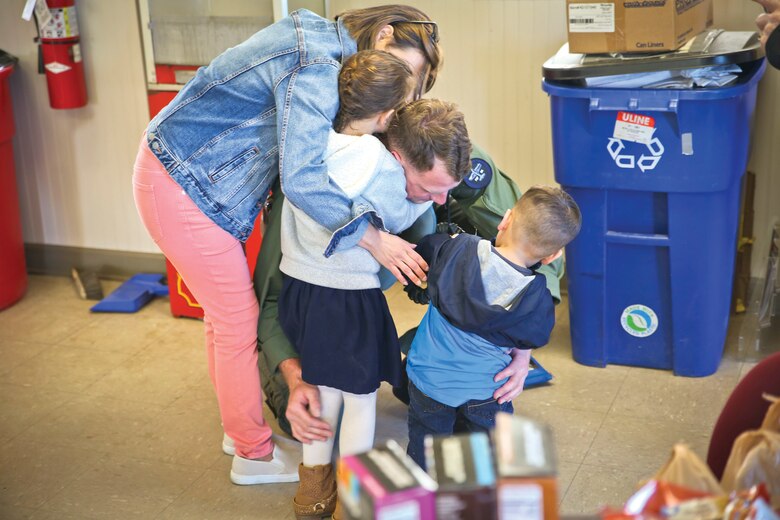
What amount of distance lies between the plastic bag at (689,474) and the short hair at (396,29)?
1.27m

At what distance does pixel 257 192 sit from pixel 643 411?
4.29 ft

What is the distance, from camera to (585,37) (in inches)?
111

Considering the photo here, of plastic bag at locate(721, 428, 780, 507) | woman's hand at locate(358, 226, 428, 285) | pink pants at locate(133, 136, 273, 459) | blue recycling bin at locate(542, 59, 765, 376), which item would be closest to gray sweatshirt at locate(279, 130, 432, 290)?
woman's hand at locate(358, 226, 428, 285)

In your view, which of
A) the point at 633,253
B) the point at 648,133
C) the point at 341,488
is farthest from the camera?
the point at 633,253

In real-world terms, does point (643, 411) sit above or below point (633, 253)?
below

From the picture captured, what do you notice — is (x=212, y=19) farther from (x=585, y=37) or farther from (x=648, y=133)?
(x=648, y=133)

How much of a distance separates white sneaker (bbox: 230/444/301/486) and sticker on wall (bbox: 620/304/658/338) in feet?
3.81

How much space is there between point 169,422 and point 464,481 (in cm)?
202

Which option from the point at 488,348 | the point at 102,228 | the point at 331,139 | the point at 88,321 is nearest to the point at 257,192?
the point at 331,139

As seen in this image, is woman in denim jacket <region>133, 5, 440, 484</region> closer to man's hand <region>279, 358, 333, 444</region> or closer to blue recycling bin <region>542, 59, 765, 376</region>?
man's hand <region>279, 358, 333, 444</region>

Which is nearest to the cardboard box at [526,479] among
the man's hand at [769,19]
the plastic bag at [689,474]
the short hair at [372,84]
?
the plastic bag at [689,474]

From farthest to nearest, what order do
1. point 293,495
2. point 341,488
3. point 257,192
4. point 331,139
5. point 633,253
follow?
point 633,253
point 293,495
point 257,192
point 331,139
point 341,488

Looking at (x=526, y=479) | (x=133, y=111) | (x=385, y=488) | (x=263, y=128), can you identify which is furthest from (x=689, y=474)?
(x=133, y=111)

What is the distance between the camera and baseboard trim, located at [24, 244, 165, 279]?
403cm
